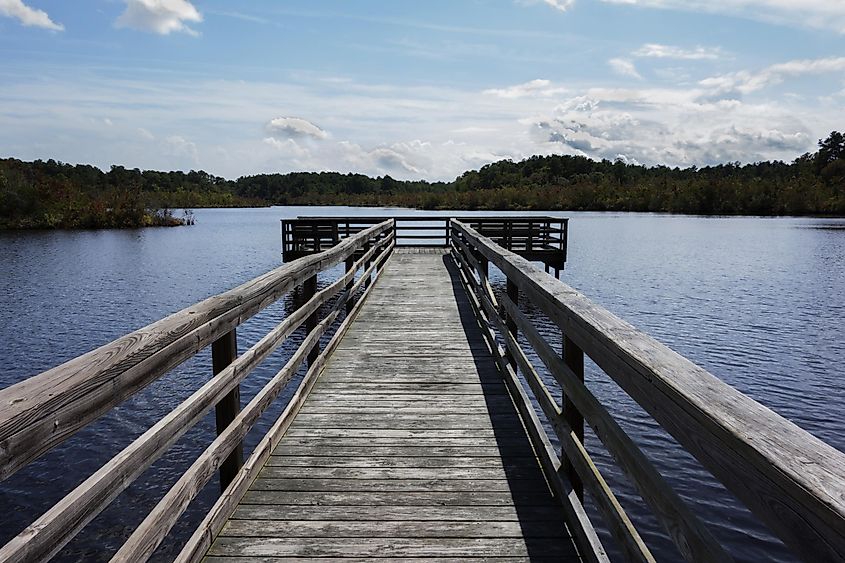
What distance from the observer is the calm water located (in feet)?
20.8

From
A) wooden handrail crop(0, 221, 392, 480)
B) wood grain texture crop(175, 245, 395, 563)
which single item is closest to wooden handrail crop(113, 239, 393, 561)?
wood grain texture crop(175, 245, 395, 563)

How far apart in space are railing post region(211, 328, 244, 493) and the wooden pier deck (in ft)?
0.56

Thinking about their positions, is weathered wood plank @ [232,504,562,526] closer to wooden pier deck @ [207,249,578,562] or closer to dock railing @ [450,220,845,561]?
wooden pier deck @ [207,249,578,562]

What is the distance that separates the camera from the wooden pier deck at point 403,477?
277 cm

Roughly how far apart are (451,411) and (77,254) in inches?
1206

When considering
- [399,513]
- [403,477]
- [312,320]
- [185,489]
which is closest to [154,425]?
[185,489]

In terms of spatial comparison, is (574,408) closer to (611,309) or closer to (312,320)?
(312,320)

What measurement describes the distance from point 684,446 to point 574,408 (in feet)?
4.38

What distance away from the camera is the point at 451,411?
466 cm

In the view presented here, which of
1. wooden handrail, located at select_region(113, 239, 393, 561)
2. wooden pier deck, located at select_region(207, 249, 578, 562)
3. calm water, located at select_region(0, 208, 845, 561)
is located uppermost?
wooden handrail, located at select_region(113, 239, 393, 561)

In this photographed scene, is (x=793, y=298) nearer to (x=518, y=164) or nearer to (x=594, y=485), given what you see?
(x=594, y=485)

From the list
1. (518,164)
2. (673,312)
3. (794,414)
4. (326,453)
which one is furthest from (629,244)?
(518,164)

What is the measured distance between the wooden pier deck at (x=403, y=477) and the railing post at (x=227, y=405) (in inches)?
6.8

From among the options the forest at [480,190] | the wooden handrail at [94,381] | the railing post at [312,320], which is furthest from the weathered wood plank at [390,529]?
the forest at [480,190]
